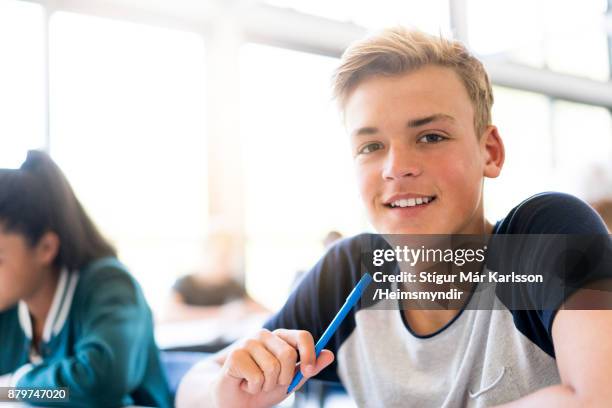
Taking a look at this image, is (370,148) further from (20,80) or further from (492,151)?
(20,80)

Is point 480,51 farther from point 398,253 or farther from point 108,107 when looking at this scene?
point 108,107

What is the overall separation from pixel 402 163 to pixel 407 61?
0.09 meters

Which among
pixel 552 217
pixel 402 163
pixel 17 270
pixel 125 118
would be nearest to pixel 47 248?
pixel 17 270

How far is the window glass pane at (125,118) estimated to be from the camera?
75 cm

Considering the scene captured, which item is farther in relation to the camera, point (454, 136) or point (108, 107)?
point (108, 107)

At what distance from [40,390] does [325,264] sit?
1.17ft

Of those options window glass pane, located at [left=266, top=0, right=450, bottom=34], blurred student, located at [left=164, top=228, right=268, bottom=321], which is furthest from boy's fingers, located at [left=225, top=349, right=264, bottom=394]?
blurred student, located at [left=164, top=228, right=268, bottom=321]

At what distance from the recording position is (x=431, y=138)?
0.50 m

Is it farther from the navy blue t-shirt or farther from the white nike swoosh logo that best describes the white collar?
the white nike swoosh logo

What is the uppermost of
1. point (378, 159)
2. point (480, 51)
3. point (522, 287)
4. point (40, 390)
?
point (480, 51)

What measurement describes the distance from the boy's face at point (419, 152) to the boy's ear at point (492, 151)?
0.02 m

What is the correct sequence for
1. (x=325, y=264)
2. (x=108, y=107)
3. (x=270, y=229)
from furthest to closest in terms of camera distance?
(x=270, y=229)
(x=108, y=107)
(x=325, y=264)

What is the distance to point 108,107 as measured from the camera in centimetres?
76

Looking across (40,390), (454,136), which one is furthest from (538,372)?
(40,390)
